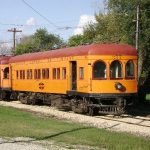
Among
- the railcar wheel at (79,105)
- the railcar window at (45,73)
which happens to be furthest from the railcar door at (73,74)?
the railcar window at (45,73)

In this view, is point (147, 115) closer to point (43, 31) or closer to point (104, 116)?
point (104, 116)

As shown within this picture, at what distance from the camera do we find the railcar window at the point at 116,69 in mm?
24094

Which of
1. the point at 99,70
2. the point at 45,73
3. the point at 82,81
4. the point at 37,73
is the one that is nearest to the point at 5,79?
the point at 37,73

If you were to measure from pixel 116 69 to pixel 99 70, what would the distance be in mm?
850

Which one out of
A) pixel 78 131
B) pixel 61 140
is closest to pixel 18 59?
pixel 78 131

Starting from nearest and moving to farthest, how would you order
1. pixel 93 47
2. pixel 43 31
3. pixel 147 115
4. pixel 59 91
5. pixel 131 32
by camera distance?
pixel 93 47 → pixel 147 115 → pixel 59 91 → pixel 131 32 → pixel 43 31

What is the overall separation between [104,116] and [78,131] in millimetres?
7719

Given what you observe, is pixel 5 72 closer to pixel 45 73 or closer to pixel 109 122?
pixel 45 73

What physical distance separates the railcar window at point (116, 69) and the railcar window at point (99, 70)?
1.32ft

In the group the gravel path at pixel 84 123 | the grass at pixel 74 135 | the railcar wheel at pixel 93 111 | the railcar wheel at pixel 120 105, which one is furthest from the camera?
the railcar wheel at pixel 93 111

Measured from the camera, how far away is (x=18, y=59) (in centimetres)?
3538

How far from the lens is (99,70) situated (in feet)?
78.7

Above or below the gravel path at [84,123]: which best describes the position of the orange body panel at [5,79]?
above

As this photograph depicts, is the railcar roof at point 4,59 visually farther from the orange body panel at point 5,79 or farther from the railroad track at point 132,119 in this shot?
the railroad track at point 132,119
